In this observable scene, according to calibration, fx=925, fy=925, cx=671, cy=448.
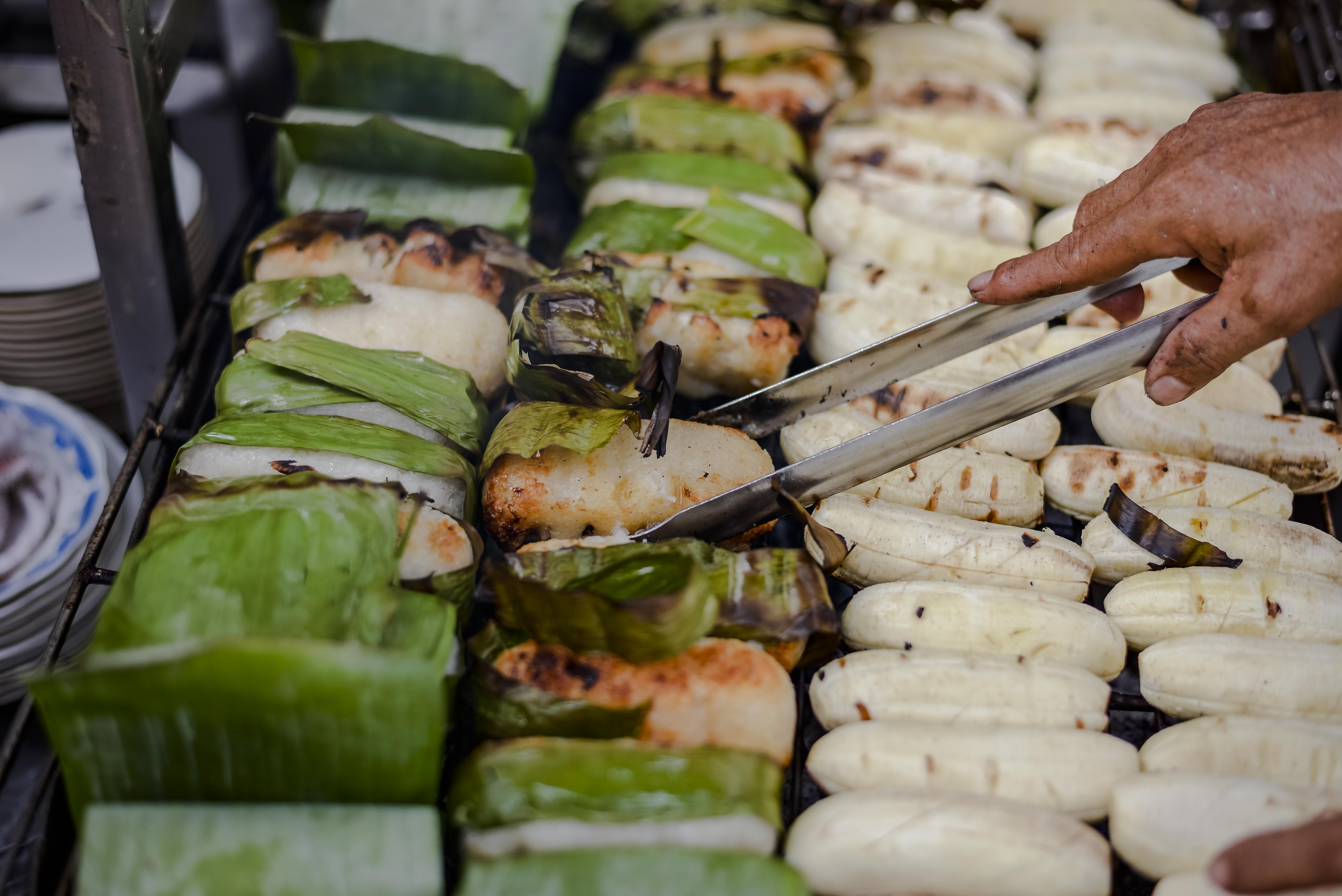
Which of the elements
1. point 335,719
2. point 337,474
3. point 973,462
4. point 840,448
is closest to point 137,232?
point 337,474

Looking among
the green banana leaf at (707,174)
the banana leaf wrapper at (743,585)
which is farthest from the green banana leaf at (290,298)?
the green banana leaf at (707,174)

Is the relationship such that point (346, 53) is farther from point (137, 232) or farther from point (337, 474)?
point (337, 474)

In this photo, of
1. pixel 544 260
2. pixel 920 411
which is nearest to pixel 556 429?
pixel 920 411

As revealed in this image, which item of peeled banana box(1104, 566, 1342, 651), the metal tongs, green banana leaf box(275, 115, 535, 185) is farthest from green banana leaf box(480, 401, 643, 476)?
peeled banana box(1104, 566, 1342, 651)

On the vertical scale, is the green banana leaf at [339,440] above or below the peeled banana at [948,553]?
above

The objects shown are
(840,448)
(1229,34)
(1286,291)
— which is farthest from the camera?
(1229,34)

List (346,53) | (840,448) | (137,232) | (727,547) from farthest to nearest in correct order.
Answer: (346,53) → (137,232) → (727,547) → (840,448)

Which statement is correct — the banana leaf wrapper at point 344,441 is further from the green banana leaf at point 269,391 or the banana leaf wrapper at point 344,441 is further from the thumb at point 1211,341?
the thumb at point 1211,341
